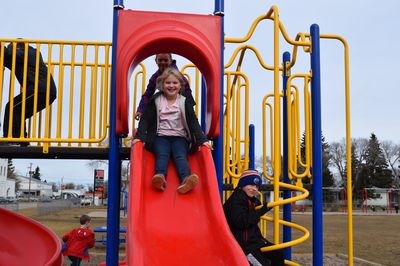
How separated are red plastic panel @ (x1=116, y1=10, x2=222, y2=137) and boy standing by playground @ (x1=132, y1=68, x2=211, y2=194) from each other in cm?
20

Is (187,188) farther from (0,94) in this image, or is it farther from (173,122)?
(0,94)

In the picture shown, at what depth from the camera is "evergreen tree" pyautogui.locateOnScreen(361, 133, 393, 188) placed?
71.0 m

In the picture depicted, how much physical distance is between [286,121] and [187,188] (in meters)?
1.80

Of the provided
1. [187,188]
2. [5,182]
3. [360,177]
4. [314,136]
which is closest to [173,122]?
[187,188]

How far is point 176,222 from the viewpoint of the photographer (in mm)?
4156

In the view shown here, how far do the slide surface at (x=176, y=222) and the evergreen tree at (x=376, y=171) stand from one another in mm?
70638

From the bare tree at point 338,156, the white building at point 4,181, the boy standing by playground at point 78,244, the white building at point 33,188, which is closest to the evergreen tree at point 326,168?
the bare tree at point 338,156

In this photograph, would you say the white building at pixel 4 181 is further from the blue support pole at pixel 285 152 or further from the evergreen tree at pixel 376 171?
the blue support pole at pixel 285 152

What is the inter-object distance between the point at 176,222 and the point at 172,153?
80 centimetres

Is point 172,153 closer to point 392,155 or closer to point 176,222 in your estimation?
point 176,222

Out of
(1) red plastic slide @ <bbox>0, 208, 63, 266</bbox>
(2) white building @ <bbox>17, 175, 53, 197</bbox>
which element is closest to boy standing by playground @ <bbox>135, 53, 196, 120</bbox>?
(1) red plastic slide @ <bbox>0, 208, 63, 266</bbox>

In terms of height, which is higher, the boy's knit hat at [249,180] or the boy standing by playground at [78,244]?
the boy's knit hat at [249,180]

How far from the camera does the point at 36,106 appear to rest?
227 inches

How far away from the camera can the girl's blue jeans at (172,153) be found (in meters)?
4.52
